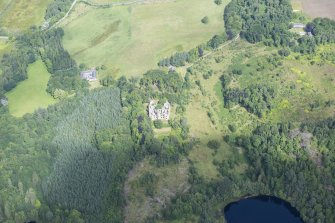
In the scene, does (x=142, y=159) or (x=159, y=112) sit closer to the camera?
(x=142, y=159)

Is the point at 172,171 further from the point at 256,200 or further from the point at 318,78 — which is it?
the point at 318,78

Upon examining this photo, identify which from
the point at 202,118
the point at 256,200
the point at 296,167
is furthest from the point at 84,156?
the point at 296,167

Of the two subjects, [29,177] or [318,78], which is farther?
[318,78]

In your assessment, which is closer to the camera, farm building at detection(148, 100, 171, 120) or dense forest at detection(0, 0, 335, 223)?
dense forest at detection(0, 0, 335, 223)

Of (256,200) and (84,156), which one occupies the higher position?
(84,156)

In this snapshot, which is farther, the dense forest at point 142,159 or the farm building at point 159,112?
the farm building at point 159,112

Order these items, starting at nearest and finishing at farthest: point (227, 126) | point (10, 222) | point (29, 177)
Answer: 1. point (10, 222)
2. point (29, 177)
3. point (227, 126)

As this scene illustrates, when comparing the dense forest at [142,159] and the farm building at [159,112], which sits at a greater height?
the farm building at [159,112]

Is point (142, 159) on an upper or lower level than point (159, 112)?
lower

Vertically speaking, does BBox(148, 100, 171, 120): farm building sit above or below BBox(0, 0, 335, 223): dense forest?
above

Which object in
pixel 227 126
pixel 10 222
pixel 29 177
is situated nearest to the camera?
pixel 10 222
